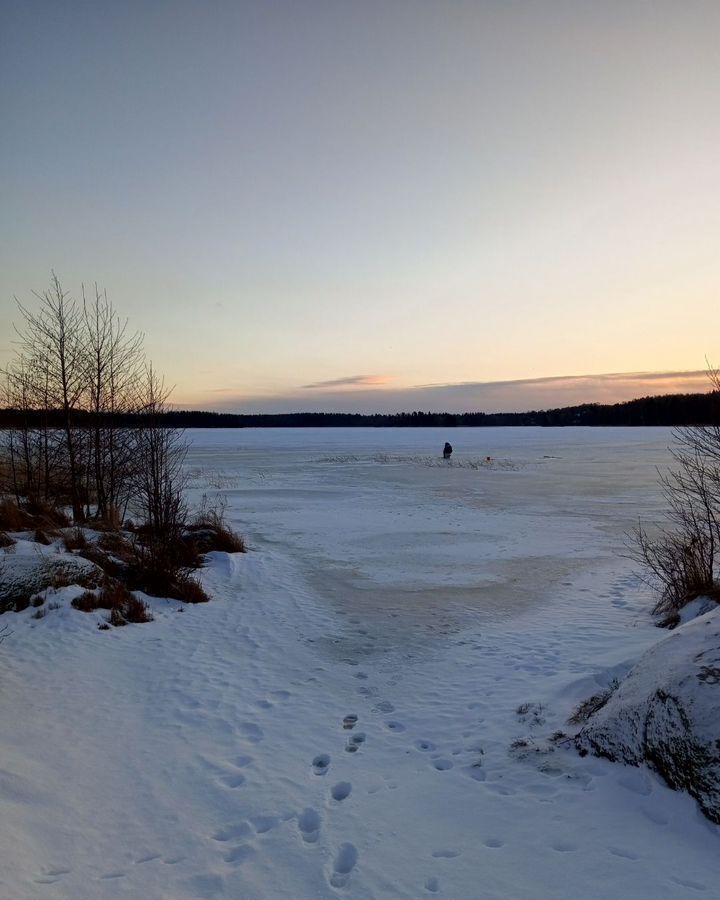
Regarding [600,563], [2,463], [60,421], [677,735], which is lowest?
[600,563]

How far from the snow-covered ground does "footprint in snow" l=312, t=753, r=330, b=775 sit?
0.07ft

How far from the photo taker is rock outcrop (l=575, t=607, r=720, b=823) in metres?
3.46

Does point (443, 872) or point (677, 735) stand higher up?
point (677, 735)

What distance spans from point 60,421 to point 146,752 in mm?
13725

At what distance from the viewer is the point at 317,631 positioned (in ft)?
25.7

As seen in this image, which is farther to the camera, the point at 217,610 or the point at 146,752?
the point at 217,610

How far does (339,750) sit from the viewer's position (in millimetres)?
4699

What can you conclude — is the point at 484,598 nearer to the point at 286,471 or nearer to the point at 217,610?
the point at 217,610

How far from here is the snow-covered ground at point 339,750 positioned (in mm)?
3232

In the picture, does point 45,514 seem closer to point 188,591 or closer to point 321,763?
point 188,591

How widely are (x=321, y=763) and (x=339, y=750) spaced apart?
23 cm

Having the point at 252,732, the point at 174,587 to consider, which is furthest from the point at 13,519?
the point at 252,732

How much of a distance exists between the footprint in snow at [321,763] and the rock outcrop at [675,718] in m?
1.88

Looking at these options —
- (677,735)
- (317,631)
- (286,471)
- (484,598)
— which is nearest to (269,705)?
(317,631)
